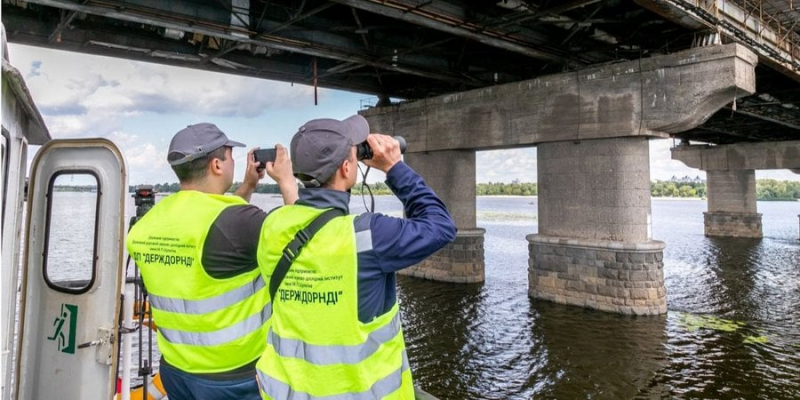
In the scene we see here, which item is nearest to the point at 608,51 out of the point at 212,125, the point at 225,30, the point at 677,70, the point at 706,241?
the point at 677,70

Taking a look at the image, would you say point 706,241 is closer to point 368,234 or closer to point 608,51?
point 608,51

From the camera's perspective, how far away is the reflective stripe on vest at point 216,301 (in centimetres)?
237

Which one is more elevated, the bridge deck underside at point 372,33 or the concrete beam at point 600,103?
the bridge deck underside at point 372,33

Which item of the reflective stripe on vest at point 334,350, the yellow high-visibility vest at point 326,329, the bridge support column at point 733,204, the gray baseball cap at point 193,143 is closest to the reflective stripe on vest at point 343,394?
the yellow high-visibility vest at point 326,329

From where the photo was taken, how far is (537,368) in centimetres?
973

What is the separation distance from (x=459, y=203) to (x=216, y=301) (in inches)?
614

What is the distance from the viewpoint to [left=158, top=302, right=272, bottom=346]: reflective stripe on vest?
238 centimetres

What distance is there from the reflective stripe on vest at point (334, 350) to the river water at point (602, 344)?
359 cm

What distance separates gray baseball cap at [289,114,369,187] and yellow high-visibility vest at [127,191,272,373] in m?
0.64

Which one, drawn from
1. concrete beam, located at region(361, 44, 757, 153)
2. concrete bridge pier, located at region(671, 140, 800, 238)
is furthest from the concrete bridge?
concrete bridge pier, located at region(671, 140, 800, 238)

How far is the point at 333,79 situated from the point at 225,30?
6.90 m

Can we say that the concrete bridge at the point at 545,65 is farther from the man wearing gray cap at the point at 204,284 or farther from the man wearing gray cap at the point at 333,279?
the man wearing gray cap at the point at 333,279

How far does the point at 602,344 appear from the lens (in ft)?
36.0

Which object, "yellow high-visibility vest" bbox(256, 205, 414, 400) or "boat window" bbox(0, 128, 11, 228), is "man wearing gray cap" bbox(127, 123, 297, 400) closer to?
"yellow high-visibility vest" bbox(256, 205, 414, 400)
